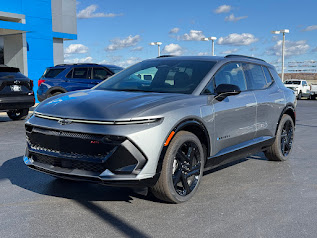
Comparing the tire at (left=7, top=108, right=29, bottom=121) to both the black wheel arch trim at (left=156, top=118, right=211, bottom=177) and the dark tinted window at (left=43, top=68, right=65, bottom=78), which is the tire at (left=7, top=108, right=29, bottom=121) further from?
the black wheel arch trim at (left=156, top=118, right=211, bottom=177)

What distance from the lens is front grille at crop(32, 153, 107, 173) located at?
3.93m

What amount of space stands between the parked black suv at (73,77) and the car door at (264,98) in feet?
25.7

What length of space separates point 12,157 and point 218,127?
154 inches

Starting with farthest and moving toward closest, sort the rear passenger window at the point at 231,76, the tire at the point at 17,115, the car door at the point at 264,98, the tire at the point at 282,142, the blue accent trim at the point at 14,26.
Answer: the blue accent trim at the point at 14,26 < the tire at the point at 17,115 < the tire at the point at 282,142 < the car door at the point at 264,98 < the rear passenger window at the point at 231,76

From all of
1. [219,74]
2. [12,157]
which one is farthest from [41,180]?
[219,74]

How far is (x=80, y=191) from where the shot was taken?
491 cm

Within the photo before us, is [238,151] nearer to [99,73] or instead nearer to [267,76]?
[267,76]

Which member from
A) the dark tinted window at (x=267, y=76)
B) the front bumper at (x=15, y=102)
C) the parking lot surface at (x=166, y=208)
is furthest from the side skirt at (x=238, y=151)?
the front bumper at (x=15, y=102)

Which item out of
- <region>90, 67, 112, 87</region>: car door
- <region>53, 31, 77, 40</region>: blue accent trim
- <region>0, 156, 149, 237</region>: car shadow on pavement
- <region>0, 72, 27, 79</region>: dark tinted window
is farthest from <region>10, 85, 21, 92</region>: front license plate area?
<region>53, 31, 77, 40</region>: blue accent trim

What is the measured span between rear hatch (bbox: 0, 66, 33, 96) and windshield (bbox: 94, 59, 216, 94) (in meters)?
7.18

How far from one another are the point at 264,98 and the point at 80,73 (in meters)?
9.02

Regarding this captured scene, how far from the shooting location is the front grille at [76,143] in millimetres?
3848

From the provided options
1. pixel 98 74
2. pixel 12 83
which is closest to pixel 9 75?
pixel 12 83

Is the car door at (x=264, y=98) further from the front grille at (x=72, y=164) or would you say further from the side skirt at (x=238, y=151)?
the front grille at (x=72, y=164)
